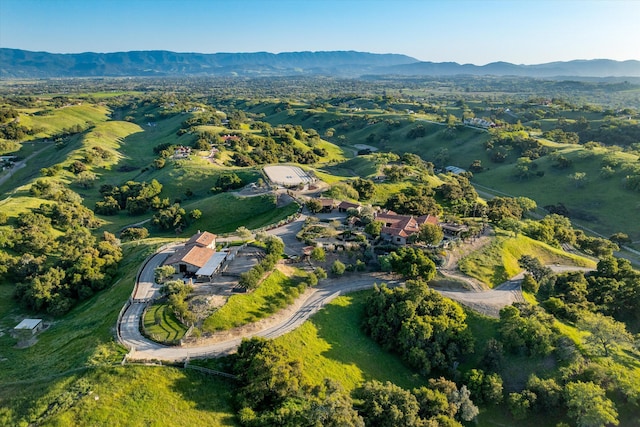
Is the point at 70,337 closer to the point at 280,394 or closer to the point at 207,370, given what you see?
the point at 207,370

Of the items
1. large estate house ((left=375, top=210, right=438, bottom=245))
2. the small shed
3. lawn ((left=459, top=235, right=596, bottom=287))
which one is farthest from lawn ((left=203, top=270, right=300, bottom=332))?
lawn ((left=459, top=235, right=596, bottom=287))

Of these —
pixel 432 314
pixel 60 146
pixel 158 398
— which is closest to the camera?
pixel 158 398

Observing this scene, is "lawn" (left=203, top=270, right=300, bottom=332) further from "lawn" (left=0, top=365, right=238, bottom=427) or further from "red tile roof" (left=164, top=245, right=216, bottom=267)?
"red tile roof" (left=164, top=245, right=216, bottom=267)

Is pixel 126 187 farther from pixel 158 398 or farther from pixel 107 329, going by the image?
pixel 158 398

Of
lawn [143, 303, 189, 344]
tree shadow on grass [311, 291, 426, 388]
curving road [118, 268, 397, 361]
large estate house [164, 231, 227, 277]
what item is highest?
large estate house [164, 231, 227, 277]

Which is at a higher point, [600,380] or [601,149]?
[601,149]

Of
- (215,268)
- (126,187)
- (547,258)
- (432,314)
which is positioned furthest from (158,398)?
(126,187)

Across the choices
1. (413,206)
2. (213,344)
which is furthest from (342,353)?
(413,206)

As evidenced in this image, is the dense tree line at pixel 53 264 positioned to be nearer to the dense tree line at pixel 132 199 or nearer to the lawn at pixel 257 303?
the dense tree line at pixel 132 199
